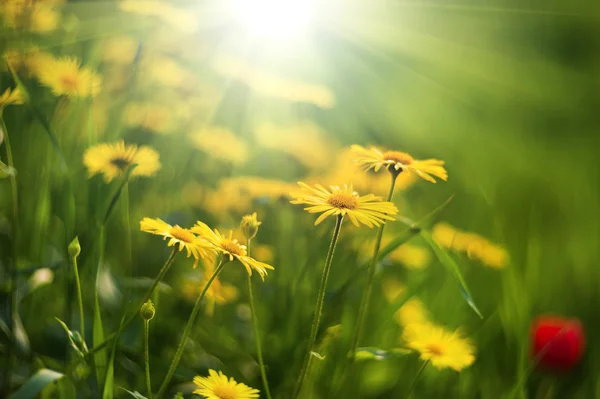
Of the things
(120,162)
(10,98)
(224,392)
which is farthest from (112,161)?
(224,392)

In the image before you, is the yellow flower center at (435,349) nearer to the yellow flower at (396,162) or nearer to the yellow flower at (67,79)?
the yellow flower at (396,162)

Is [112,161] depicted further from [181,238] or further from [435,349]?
[435,349]

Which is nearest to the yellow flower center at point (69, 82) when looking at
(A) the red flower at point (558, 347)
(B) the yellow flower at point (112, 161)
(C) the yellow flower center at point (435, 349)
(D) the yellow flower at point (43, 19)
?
(B) the yellow flower at point (112, 161)

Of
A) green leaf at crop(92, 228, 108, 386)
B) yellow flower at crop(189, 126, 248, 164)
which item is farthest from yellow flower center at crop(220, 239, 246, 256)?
yellow flower at crop(189, 126, 248, 164)

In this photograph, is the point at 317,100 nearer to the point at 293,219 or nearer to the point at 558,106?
the point at 293,219

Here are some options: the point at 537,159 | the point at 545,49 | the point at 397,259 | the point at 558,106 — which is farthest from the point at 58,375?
the point at 545,49

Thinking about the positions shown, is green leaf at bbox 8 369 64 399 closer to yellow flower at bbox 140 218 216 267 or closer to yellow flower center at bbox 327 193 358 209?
yellow flower at bbox 140 218 216 267
